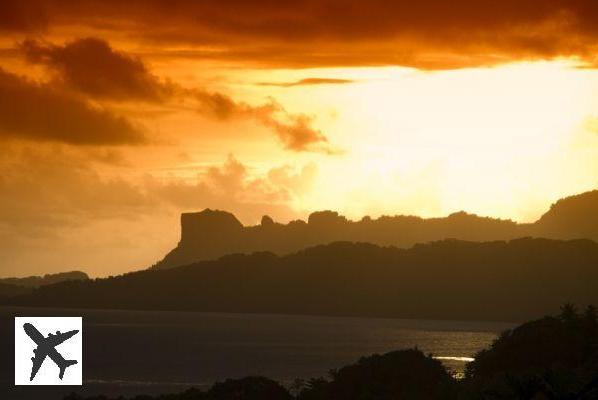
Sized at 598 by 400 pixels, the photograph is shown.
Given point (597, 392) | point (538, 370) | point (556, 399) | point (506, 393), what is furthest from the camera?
point (538, 370)

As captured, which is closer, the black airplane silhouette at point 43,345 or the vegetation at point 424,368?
the vegetation at point 424,368

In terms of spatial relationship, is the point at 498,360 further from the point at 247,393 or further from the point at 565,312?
the point at 247,393

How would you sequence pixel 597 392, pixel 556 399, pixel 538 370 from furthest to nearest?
pixel 538 370
pixel 597 392
pixel 556 399

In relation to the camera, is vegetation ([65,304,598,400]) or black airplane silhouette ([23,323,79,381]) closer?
vegetation ([65,304,598,400])

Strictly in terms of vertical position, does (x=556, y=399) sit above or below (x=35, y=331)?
below

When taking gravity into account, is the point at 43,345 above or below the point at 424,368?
above

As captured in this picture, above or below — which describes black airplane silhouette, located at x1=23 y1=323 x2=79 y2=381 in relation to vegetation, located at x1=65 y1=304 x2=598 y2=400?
above

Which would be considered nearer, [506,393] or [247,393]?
[506,393]

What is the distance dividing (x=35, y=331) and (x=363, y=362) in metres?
26.3

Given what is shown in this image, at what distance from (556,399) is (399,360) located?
5041 centimetres

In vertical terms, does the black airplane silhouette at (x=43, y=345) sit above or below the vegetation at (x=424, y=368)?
above

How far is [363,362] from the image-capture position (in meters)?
98.9

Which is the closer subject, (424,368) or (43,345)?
(43,345)

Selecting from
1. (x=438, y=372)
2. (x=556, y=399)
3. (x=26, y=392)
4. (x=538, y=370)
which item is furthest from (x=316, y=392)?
(x=26, y=392)
